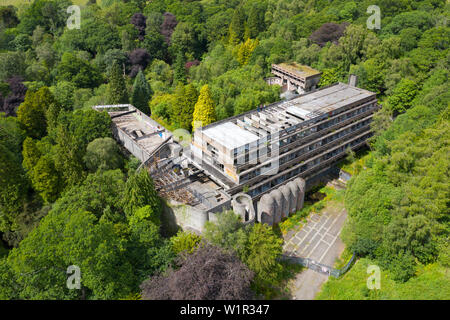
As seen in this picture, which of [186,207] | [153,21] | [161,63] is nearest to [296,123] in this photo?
[186,207]

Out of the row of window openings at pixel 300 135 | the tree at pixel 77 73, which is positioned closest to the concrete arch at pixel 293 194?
the row of window openings at pixel 300 135

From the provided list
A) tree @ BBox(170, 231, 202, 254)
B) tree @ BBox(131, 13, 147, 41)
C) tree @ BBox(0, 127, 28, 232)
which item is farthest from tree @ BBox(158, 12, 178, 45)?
tree @ BBox(170, 231, 202, 254)

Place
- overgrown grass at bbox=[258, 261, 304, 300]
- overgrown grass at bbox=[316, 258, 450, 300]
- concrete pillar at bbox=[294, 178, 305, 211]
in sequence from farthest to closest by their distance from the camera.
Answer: concrete pillar at bbox=[294, 178, 305, 211]
overgrown grass at bbox=[258, 261, 304, 300]
overgrown grass at bbox=[316, 258, 450, 300]

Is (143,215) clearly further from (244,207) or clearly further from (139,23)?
(139,23)

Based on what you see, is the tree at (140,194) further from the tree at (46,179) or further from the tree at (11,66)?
the tree at (11,66)

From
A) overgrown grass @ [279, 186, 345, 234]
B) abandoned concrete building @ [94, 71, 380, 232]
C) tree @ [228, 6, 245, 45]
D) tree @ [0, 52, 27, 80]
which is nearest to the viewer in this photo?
abandoned concrete building @ [94, 71, 380, 232]

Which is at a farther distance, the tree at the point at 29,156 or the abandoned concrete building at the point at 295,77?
the abandoned concrete building at the point at 295,77

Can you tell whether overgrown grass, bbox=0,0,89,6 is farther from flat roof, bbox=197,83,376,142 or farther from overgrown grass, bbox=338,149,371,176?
overgrown grass, bbox=338,149,371,176
